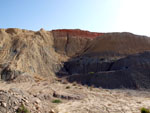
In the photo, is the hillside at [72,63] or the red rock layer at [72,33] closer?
the hillside at [72,63]

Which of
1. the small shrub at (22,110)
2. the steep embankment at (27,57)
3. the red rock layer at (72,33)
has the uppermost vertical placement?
the red rock layer at (72,33)

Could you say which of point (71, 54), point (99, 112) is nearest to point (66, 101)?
point (99, 112)

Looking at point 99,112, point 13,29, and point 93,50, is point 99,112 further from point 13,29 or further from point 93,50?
point 13,29

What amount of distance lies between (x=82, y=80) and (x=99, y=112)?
17.1 meters

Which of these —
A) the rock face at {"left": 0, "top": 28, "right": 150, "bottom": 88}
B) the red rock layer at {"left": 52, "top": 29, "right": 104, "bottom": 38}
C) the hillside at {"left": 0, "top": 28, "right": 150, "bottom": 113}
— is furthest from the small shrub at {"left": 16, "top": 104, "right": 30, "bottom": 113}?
the red rock layer at {"left": 52, "top": 29, "right": 104, "bottom": 38}

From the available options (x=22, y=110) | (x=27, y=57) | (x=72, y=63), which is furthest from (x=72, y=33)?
(x=22, y=110)

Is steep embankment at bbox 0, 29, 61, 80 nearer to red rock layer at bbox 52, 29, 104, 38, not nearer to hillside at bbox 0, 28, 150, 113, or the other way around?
hillside at bbox 0, 28, 150, 113

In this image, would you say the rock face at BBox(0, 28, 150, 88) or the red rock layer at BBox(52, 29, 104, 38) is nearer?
the rock face at BBox(0, 28, 150, 88)

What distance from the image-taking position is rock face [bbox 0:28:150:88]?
25.0m

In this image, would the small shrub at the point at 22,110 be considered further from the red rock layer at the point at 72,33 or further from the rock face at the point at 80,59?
the red rock layer at the point at 72,33

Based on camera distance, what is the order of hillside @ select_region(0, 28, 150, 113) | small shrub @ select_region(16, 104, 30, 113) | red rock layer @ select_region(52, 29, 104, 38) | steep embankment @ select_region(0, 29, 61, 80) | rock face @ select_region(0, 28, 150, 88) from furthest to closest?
red rock layer @ select_region(52, 29, 104, 38)
steep embankment @ select_region(0, 29, 61, 80)
rock face @ select_region(0, 28, 150, 88)
hillside @ select_region(0, 28, 150, 113)
small shrub @ select_region(16, 104, 30, 113)

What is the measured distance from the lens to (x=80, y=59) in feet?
125

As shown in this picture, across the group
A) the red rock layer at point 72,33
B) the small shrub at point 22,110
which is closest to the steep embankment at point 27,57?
the red rock layer at point 72,33

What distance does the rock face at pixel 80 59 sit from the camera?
81.9 ft
